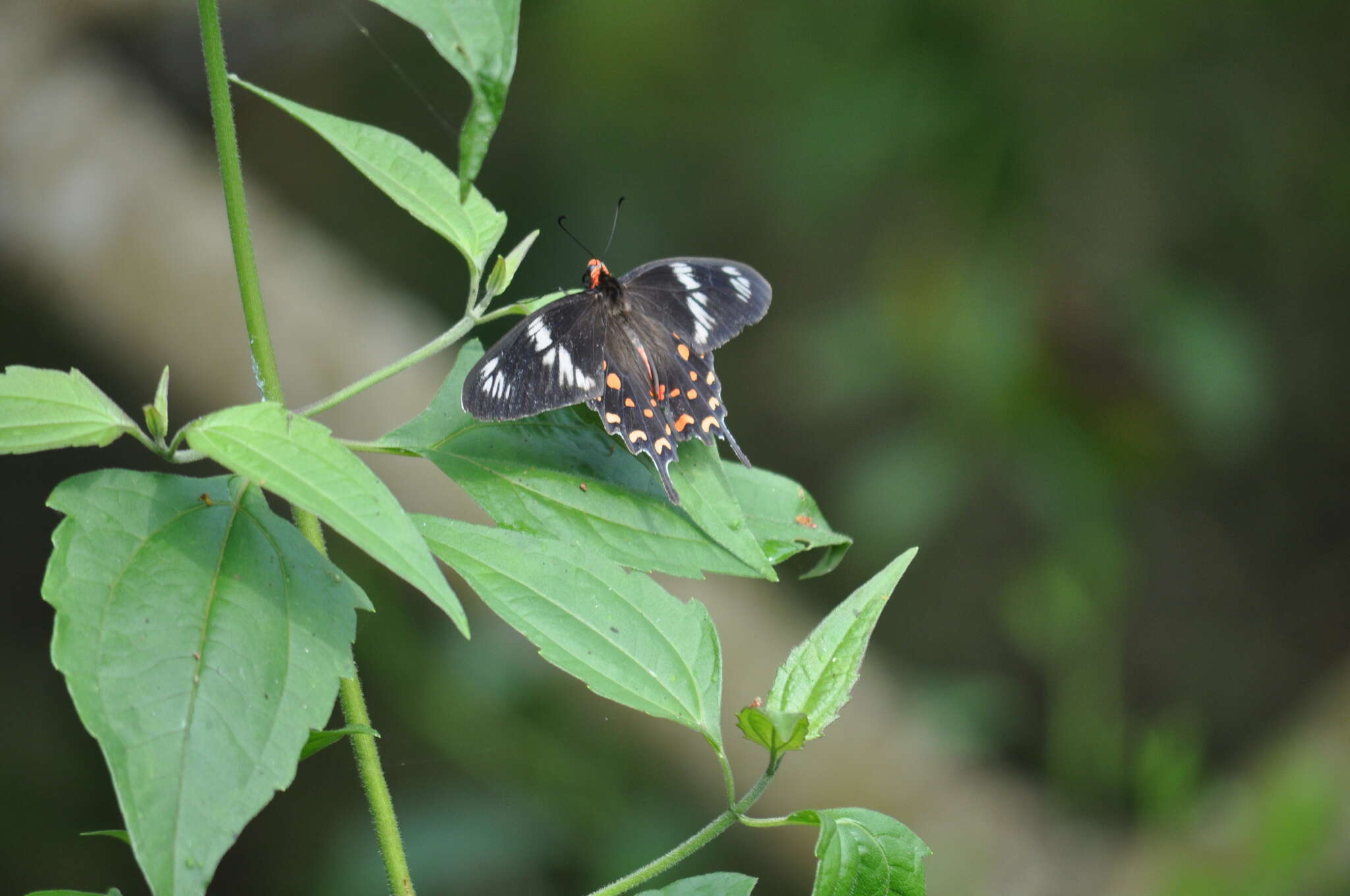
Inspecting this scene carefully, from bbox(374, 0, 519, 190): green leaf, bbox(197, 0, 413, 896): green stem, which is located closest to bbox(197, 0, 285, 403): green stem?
bbox(197, 0, 413, 896): green stem

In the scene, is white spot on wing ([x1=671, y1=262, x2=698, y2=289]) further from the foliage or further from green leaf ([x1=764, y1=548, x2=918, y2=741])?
green leaf ([x1=764, y1=548, x2=918, y2=741])

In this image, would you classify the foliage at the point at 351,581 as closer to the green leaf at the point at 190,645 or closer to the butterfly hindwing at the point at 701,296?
the green leaf at the point at 190,645

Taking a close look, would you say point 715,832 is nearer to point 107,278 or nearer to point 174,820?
point 174,820

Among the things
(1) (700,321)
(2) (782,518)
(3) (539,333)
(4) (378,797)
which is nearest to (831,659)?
(2) (782,518)

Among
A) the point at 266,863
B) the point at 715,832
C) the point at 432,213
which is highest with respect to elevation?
the point at 432,213

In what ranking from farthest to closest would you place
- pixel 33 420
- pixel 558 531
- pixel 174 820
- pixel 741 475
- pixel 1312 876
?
1. pixel 1312 876
2. pixel 741 475
3. pixel 558 531
4. pixel 33 420
5. pixel 174 820

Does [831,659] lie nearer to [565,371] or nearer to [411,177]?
[565,371]

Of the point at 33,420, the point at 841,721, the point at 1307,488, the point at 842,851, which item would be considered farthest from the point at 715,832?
the point at 1307,488
